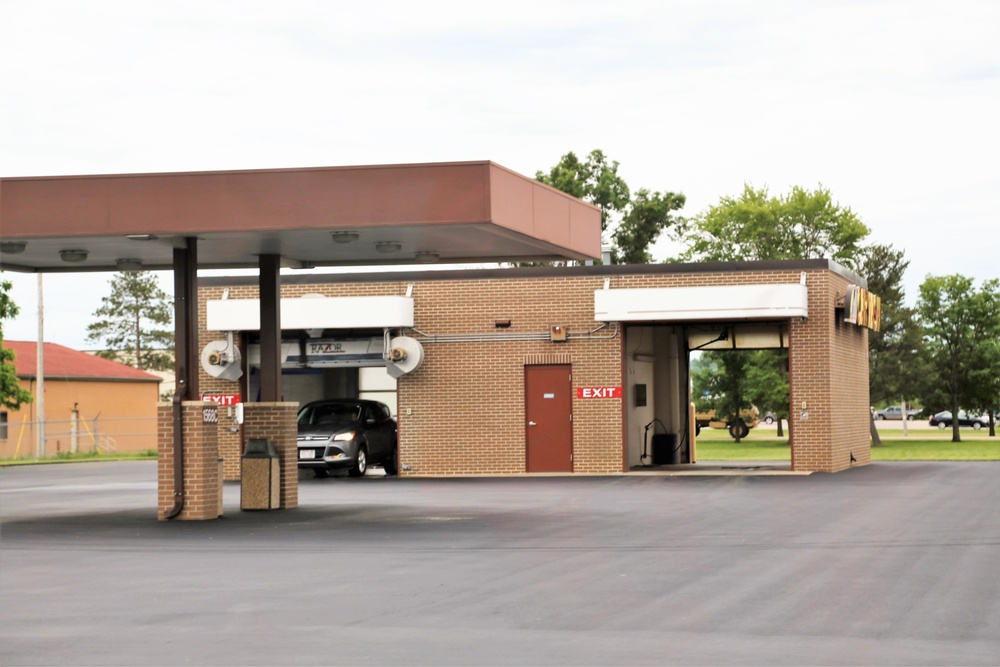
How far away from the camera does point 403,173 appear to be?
16984mm

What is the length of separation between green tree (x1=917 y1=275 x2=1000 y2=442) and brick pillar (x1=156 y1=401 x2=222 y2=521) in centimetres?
5206

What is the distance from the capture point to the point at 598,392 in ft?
97.7

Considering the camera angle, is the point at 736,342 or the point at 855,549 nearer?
the point at 855,549

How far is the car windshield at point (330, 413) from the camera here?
2959 cm

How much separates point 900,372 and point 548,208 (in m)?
48.3

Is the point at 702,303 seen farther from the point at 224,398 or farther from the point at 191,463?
the point at 191,463

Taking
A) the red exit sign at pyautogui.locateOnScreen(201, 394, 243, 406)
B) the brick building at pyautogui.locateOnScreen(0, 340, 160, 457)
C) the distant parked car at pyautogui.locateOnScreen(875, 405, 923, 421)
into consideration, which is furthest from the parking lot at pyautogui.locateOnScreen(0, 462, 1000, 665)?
the distant parked car at pyautogui.locateOnScreen(875, 405, 923, 421)

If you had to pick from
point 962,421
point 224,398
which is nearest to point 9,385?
point 224,398

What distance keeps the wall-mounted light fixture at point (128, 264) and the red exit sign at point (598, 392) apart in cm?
1056

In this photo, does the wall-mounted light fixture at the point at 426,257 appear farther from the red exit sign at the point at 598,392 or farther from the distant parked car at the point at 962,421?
the distant parked car at the point at 962,421

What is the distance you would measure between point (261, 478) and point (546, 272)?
36.3ft

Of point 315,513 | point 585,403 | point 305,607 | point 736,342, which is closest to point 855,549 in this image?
point 305,607

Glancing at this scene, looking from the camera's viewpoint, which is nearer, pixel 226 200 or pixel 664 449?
pixel 226 200

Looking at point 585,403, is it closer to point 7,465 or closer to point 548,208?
point 548,208
